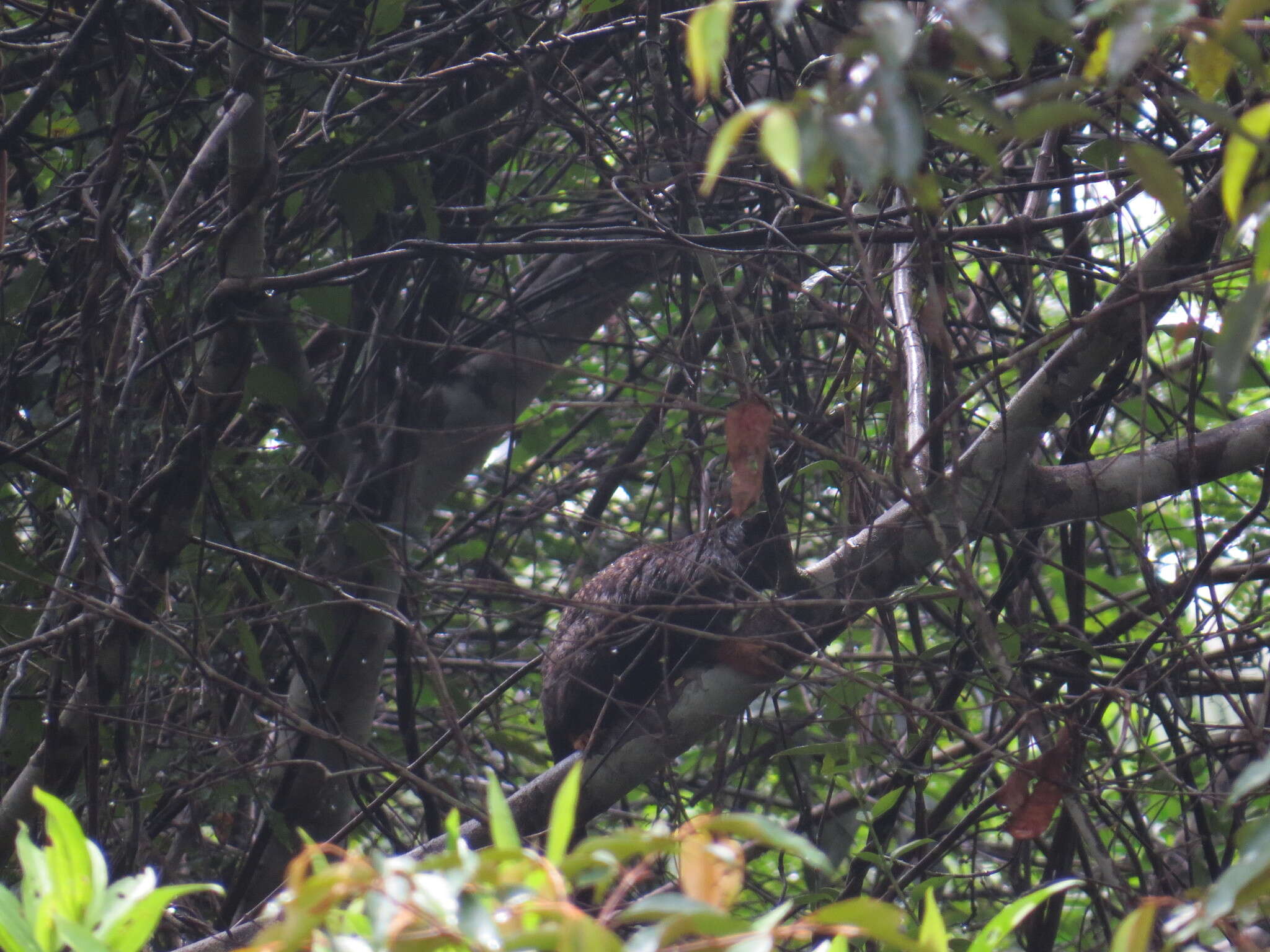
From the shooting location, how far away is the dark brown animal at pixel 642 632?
258cm

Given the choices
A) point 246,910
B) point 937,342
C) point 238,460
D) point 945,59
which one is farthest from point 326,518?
point 945,59

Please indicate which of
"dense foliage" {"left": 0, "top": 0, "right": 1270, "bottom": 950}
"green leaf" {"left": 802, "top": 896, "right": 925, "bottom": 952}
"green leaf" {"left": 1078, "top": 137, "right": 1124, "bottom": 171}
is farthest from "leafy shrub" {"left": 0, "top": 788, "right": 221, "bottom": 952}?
"green leaf" {"left": 1078, "top": 137, "right": 1124, "bottom": 171}

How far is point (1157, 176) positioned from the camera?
3.52 feet

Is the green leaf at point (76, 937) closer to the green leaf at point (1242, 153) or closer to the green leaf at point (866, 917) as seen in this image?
the green leaf at point (866, 917)

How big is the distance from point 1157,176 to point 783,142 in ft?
1.34

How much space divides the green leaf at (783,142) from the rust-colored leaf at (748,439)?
2.46ft

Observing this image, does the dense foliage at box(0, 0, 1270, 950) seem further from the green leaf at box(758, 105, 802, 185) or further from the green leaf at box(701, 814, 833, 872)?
the green leaf at box(701, 814, 833, 872)

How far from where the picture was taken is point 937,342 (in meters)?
1.67

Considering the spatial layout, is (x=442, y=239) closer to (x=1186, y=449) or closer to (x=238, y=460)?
(x=238, y=460)

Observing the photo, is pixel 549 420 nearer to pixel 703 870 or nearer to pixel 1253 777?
pixel 703 870

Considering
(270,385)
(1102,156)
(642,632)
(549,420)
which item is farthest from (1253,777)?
(549,420)

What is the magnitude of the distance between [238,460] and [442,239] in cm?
92

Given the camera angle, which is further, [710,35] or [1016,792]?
[1016,792]

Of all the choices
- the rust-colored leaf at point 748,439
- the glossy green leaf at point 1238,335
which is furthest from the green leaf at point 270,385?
the glossy green leaf at point 1238,335
